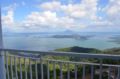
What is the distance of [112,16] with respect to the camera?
403cm

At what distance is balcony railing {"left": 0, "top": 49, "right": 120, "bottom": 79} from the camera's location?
2.75m

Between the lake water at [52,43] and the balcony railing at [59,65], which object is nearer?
the balcony railing at [59,65]

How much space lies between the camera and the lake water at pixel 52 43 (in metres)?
3.87

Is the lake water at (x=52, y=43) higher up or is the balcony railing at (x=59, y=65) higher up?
the lake water at (x=52, y=43)

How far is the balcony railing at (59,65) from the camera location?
275 centimetres

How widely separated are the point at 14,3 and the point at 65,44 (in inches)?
74.0

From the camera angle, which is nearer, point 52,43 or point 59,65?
point 59,65

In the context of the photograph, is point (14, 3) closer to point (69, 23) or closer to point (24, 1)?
point (24, 1)

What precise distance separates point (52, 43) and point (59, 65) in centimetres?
121

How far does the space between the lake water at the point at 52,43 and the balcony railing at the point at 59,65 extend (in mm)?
366

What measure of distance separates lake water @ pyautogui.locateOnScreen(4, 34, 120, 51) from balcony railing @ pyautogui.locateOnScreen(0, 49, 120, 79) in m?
0.37

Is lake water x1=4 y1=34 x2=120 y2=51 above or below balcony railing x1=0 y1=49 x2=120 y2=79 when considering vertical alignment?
above

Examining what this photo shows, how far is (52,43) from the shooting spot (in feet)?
14.2

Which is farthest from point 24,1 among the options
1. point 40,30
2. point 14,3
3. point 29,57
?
point 29,57
